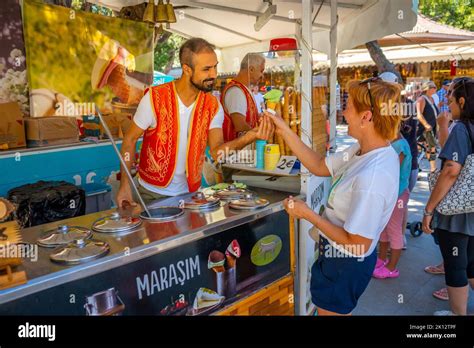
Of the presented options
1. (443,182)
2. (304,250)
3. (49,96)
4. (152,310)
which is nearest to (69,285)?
(152,310)

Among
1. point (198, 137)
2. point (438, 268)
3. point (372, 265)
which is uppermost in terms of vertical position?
point (198, 137)

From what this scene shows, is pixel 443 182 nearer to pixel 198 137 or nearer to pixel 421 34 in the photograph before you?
pixel 198 137


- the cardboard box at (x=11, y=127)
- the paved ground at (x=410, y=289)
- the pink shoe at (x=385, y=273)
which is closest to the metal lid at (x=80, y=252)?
the paved ground at (x=410, y=289)

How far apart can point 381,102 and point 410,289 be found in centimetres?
266

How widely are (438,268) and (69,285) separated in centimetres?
376

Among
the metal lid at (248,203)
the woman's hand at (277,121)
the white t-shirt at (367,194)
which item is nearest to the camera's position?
the white t-shirt at (367,194)

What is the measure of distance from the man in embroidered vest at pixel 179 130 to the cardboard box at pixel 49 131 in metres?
1.72

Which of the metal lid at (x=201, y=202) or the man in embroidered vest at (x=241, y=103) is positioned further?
the man in embroidered vest at (x=241, y=103)

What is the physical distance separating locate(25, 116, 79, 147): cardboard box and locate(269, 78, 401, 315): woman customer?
2.93m

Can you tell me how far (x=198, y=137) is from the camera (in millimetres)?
2652

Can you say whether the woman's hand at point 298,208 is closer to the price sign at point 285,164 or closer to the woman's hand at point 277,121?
the woman's hand at point 277,121

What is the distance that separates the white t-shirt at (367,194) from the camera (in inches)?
65.2

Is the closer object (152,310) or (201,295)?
(152,310)
